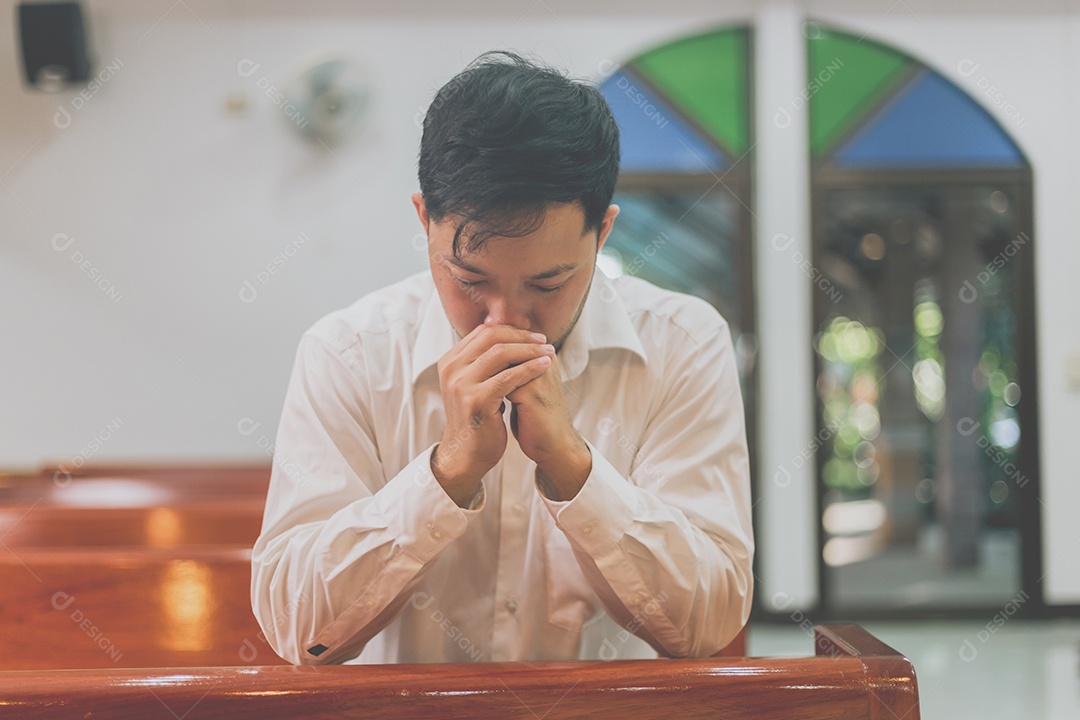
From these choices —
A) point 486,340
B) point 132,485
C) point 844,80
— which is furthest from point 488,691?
point 844,80

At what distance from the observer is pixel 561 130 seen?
1104 mm

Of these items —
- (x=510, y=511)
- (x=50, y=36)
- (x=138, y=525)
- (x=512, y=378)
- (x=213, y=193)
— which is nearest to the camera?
(x=512, y=378)

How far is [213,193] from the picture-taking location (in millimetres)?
4855

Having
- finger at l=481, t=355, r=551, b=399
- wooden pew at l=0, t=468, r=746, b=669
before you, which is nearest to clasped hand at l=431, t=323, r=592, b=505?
finger at l=481, t=355, r=551, b=399

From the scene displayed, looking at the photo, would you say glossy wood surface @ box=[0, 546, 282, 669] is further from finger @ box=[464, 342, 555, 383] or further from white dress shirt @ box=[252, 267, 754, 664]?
finger @ box=[464, 342, 555, 383]

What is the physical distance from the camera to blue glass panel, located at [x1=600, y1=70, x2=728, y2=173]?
16.0 feet

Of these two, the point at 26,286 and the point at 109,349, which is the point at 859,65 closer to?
the point at 109,349

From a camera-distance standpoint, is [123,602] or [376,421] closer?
[376,421]

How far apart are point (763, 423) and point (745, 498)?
3619 mm

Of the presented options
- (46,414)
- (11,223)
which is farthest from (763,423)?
(11,223)

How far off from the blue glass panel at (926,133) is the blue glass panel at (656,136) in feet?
2.30

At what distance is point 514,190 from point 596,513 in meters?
0.38

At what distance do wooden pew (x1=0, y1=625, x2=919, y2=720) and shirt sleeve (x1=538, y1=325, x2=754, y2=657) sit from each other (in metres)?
0.25

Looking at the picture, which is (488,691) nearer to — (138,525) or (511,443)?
(511,443)
